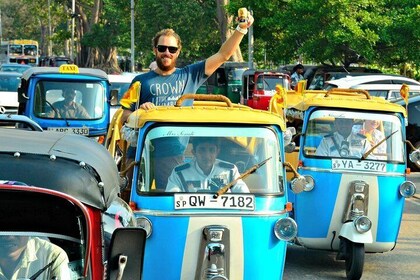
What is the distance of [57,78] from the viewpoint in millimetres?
16719

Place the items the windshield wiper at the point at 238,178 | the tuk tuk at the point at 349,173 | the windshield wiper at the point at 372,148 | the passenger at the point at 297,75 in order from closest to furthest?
the windshield wiper at the point at 238,178
the tuk tuk at the point at 349,173
the windshield wiper at the point at 372,148
the passenger at the point at 297,75

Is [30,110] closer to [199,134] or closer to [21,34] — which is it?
[199,134]

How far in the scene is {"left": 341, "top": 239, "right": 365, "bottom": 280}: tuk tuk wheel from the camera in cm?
920

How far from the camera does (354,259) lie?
923cm

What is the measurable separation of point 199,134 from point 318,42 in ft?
99.1

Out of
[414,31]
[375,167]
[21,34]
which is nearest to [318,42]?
[414,31]

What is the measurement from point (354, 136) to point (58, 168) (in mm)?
6271

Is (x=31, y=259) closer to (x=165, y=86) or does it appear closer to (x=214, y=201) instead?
(x=214, y=201)

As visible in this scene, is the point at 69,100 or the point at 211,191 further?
the point at 69,100

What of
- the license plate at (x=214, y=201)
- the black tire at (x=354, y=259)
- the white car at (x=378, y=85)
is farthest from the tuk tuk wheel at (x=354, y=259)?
the white car at (x=378, y=85)

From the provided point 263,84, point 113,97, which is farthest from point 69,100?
point 263,84

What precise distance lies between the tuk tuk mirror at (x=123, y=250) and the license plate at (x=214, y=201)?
3.33 metres

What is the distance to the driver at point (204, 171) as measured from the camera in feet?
24.6

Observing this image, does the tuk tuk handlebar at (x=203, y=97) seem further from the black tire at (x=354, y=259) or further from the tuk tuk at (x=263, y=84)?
the tuk tuk at (x=263, y=84)
